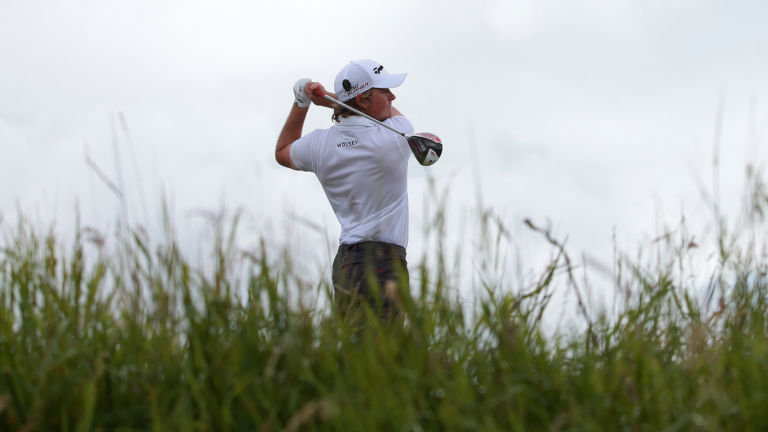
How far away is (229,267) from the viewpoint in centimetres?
277

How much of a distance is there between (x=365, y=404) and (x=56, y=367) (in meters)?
1.08

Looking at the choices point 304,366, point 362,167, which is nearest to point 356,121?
point 362,167

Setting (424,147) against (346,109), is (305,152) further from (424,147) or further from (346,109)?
(424,147)

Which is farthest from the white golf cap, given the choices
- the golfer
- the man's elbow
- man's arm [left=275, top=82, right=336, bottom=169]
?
the man's elbow

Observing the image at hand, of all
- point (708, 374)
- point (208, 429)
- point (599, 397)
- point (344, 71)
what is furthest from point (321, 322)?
point (344, 71)

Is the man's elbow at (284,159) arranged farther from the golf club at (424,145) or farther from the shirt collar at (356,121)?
the golf club at (424,145)

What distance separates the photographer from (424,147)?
4629mm

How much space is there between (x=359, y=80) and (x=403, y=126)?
412mm

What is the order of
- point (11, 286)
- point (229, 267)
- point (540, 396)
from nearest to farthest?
point (540, 396) → point (229, 267) → point (11, 286)

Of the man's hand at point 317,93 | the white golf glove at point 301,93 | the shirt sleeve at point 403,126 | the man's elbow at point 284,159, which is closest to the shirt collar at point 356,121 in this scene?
the shirt sleeve at point 403,126

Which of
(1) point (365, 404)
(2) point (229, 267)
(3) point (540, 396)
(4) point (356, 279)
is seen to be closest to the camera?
(1) point (365, 404)

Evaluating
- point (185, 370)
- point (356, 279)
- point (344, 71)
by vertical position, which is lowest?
point (185, 370)

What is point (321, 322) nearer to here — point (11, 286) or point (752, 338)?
point (11, 286)

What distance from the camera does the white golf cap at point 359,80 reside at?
5.04 meters
